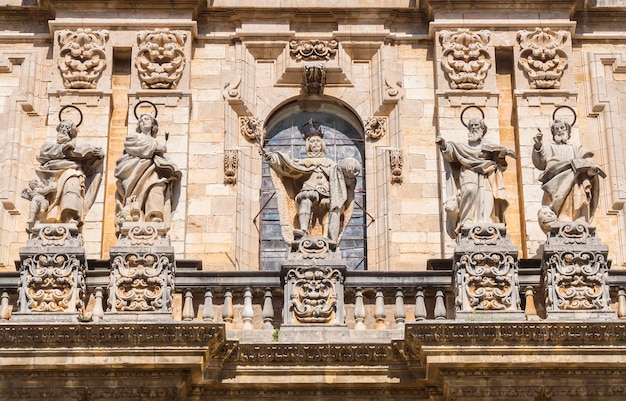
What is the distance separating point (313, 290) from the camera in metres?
21.5

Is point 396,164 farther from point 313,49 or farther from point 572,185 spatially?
point 572,185

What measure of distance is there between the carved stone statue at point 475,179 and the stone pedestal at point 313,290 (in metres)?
1.71

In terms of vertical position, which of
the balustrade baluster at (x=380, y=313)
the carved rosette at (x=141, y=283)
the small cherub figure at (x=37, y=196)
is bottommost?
the balustrade baluster at (x=380, y=313)

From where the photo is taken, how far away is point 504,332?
2061 cm

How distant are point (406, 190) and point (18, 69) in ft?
18.4

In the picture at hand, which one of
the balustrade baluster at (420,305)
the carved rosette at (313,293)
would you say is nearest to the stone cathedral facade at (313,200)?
the carved rosette at (313,293)

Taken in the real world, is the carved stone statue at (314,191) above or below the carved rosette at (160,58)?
below

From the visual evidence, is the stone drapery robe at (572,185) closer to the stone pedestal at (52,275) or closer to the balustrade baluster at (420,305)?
the balustrade baluster at (420,305)

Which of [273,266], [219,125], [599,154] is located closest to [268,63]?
[219,125]

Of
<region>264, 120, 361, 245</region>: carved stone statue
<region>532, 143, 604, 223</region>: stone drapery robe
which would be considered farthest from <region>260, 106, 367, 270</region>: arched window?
<region>532, 143, 604, 223</region>: stone drapery robe

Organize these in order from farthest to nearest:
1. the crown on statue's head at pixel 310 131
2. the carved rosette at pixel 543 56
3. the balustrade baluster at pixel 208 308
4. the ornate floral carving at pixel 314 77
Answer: the ornate floral carving at pixel 314 77, the carved rosette at pixel 543 56, the crown on statue's head at pixel 310 131, the balustrade baluster at pixel 208 308

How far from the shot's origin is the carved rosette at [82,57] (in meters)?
24.7

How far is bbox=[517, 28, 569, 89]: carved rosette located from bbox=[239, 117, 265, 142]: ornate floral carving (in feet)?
11.9

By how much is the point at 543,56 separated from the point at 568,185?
314 centimetres
